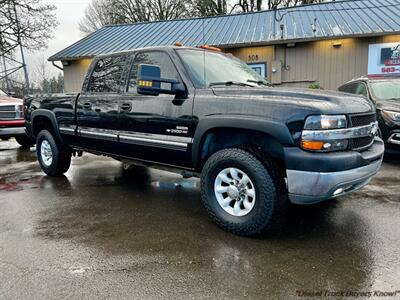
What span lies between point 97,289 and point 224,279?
3.11 feet

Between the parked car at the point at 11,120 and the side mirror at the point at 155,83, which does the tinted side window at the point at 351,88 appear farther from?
the parked car at the point at 11,120

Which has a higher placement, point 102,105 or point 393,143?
point 102,105

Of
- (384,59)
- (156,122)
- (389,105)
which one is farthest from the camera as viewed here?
(384,59)

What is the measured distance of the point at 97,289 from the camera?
2.54 m

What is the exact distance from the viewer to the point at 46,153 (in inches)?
245

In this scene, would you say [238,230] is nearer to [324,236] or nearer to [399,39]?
[324,236]

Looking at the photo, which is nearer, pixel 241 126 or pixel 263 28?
pixel 241 126

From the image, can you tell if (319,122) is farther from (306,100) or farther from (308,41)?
(308,41)

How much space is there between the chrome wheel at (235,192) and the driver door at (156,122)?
53 centimetres

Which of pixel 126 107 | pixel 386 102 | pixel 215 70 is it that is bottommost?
pixel 386 102

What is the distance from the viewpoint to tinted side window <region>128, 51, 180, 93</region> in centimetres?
410

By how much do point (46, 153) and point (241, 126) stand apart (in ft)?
14.1

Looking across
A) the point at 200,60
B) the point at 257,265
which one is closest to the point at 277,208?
the point at 257,265

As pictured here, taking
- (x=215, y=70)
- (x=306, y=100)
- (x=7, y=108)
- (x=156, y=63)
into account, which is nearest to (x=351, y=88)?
(x=215, y=70)
